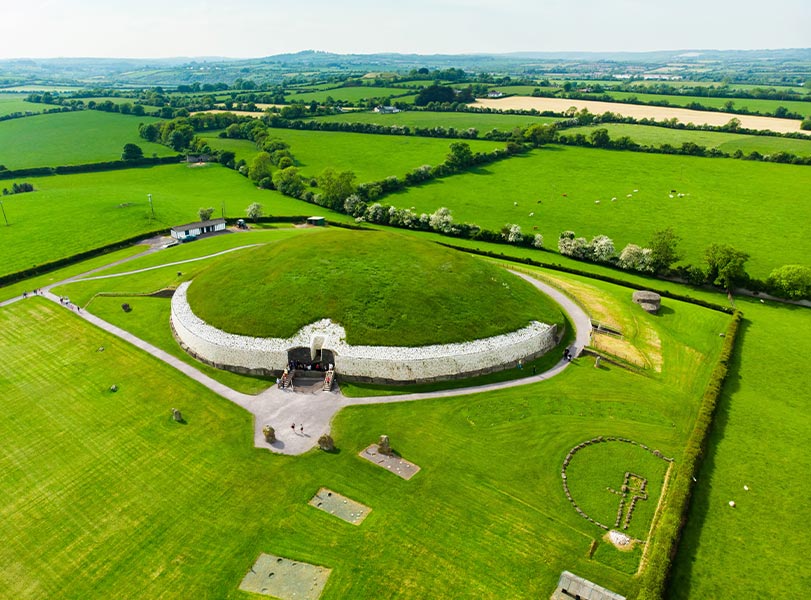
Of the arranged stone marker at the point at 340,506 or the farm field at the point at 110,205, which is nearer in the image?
the arranged stone marker at the point at 340,506

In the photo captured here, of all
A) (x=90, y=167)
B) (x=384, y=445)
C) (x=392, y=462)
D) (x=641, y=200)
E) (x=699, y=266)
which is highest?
(x=90, y=167)

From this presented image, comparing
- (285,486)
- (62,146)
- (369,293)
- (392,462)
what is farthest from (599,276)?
(62,146)

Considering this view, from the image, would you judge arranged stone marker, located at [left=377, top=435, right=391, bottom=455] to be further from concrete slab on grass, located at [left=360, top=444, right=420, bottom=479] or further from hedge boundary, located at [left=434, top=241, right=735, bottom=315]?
hedge boundary, located at [left=434, top=241, right=735, bottom=315]

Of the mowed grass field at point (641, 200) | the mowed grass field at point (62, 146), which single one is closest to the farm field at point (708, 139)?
the mowed grass field at point (641, 200)

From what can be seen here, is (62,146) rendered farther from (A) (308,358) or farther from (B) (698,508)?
(B) (698,508)

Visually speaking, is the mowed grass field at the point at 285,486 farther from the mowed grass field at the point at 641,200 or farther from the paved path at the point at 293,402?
the mowed grass field at the point at 641,200

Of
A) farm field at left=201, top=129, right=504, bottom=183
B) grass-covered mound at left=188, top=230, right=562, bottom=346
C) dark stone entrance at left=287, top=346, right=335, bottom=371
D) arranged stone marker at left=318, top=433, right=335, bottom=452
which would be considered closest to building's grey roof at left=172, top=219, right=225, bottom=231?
grass-covered mound at left=188, top=230, right=562, bottom=346

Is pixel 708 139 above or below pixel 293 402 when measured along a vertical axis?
above

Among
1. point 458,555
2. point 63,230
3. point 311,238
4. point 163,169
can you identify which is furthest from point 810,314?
point 163,169
